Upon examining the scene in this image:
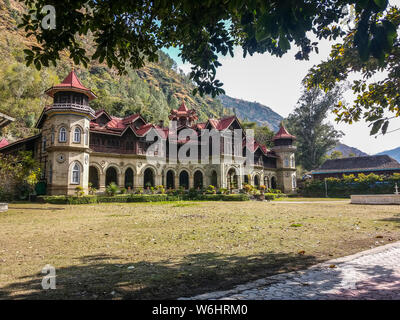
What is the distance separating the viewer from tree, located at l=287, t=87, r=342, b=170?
5197cm

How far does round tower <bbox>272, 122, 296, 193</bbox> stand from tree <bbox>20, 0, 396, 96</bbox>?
4423 centimetres

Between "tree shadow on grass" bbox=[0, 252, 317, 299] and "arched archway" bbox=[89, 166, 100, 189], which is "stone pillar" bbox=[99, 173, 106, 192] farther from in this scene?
"tree shadow on grass" bbox=[0, 252, 317, 299]

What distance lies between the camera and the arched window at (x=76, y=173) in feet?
84.9

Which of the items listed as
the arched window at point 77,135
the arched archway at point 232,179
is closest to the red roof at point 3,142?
the arched window at point 77,135

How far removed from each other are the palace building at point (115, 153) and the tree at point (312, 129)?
8.48 meters

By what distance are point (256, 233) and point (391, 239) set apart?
356 cm

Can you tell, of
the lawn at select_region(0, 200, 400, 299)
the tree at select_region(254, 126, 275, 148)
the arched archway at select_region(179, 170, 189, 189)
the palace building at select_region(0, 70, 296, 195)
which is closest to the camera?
the lawn at select_region(0, 200, 400, 299)

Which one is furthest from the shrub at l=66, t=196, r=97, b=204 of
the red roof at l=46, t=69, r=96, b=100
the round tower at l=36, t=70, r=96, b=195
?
the red roof at l=46, t=69, r=96, b=100

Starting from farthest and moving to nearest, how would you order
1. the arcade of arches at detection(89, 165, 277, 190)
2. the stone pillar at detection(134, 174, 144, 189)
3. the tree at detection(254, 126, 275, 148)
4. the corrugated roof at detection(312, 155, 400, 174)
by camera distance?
the tree at detection(254, 126, 275, 148) → the corrugated roof at detection(312, 155, 400, 174) → the stone pillar at detection(134, 174, 144, 189) → the arcade of arches at detection(89, 165, 277, 190)

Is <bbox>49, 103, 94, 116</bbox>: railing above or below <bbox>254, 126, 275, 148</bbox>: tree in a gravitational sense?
below

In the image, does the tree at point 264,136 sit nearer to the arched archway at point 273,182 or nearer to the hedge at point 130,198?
the arched archway at point 273,182

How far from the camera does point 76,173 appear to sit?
26109 mm

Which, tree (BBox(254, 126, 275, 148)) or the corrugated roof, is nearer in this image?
the corrugated roof
